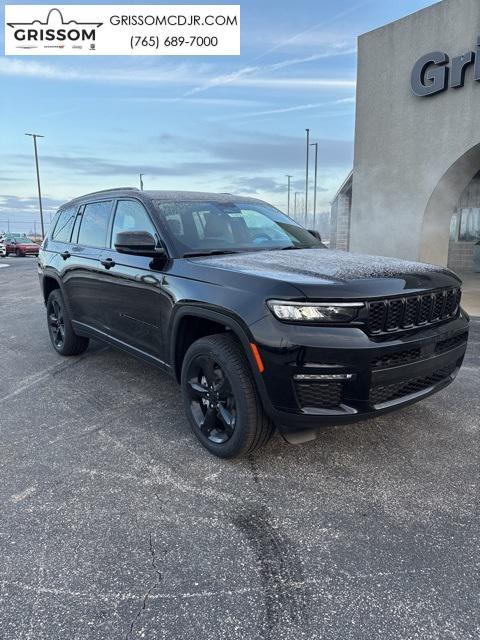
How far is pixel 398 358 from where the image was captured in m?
2.86

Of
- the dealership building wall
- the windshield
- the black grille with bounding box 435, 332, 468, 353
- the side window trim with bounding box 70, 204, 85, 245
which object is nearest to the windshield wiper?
the windshield

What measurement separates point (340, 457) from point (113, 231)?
2.85m

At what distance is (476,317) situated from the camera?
8070 mm

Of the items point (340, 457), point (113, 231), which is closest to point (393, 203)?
point (113, 231)

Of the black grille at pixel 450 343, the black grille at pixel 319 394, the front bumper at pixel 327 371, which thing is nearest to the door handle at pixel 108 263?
the front bumper at pixel 327 371

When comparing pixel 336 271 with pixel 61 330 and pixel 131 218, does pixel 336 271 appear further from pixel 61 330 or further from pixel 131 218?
pixel 61 330

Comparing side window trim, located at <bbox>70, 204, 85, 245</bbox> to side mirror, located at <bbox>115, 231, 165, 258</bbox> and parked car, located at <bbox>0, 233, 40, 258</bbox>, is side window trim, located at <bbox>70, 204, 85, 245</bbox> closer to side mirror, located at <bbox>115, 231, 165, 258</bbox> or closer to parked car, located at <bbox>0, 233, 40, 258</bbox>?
side mirror, located at <bbox>115, 231, 165, 258</bbox>

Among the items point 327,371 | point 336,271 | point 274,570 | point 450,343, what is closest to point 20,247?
point 336,271

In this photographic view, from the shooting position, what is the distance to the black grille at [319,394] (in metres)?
2.73

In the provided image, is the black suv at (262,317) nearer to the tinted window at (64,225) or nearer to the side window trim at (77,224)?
the side window trim at (77,224)

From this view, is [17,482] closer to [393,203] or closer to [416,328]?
[416,328]

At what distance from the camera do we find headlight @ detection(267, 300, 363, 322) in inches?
107

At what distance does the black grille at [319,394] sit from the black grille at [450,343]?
33.1 inches

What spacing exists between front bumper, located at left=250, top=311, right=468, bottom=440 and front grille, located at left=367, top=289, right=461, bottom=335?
72 millimetres
